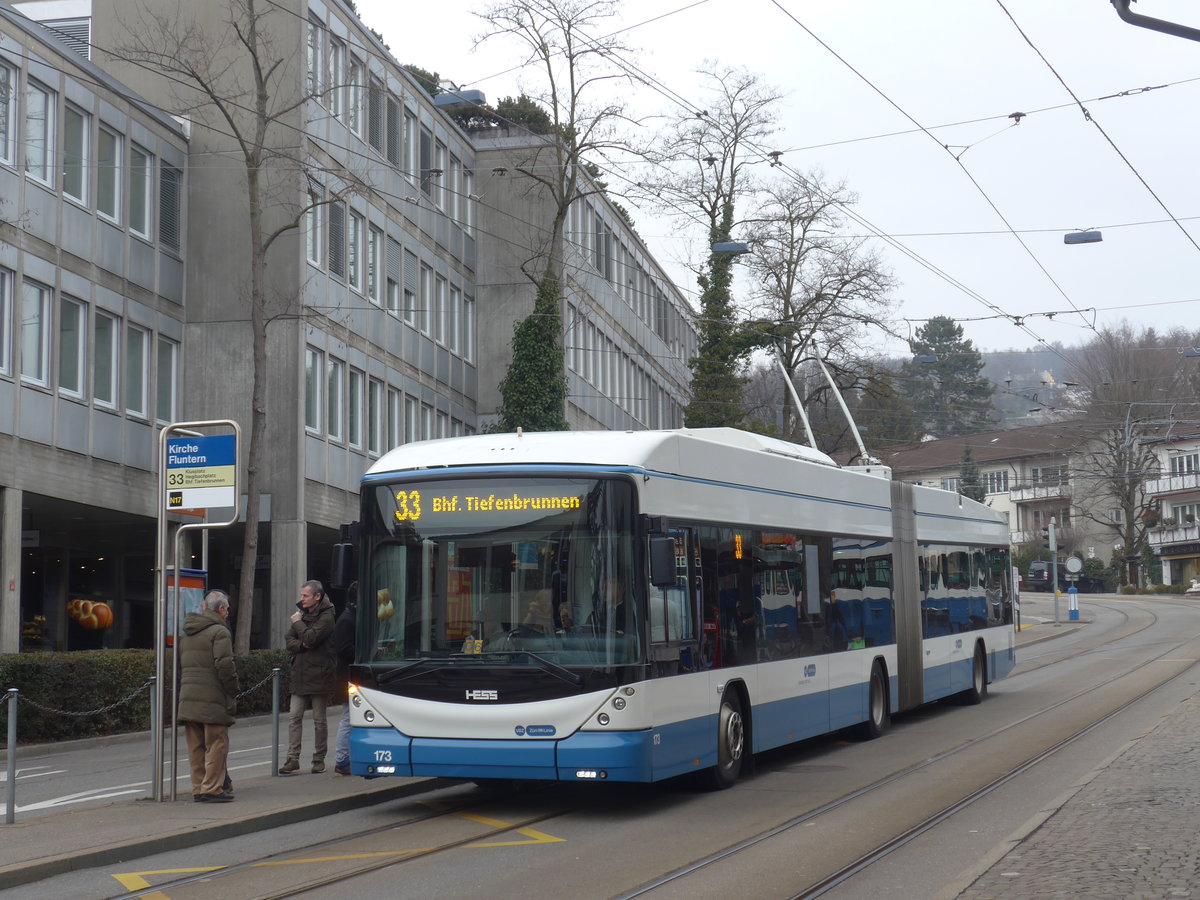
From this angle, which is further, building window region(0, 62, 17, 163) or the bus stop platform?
building window region(0, 62, 17, 163)

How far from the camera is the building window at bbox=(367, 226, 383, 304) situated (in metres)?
35.7

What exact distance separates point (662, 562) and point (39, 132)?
18.9 metres

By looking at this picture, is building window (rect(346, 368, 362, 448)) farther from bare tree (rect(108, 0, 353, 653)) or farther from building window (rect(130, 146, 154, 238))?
building window (rect(130, 146, 154, 238))

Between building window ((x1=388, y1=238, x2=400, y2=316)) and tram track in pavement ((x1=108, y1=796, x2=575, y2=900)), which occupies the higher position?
building window ((x1=388, y1=238, x2=400, y2=316))

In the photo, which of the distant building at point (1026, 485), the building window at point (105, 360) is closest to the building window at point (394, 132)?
the building window at point (105, 360)

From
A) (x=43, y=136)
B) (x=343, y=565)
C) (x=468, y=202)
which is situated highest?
(x=468, y=202)

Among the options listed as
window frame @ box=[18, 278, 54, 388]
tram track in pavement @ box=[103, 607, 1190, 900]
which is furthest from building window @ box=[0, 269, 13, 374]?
tram track in pavement @ box=[103, 607, 1190, 900]

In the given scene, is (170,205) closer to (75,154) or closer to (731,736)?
(75,154)

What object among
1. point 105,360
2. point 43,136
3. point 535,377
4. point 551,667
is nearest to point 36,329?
point 105,360

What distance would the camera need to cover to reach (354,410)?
115 feet

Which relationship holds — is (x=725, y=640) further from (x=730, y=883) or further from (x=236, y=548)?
(x=236, y=548)

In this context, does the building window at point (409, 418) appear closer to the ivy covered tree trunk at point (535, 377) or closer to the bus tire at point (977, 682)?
the ivy covered tree trunk at point (535, 377)

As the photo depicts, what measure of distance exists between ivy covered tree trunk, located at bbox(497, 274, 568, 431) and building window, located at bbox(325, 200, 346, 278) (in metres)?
7.10

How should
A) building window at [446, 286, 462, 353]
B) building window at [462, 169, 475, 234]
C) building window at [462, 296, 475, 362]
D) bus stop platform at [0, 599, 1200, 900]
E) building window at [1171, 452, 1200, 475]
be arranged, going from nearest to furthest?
bus stop platform at [0, 599, 1200, 900] < building window at [446, 286, 462, 353] < building window at [462, 296, 475, 362] < building window at [462, 169, 475, 234] < building window at [1171, 452, 1200, 475]
